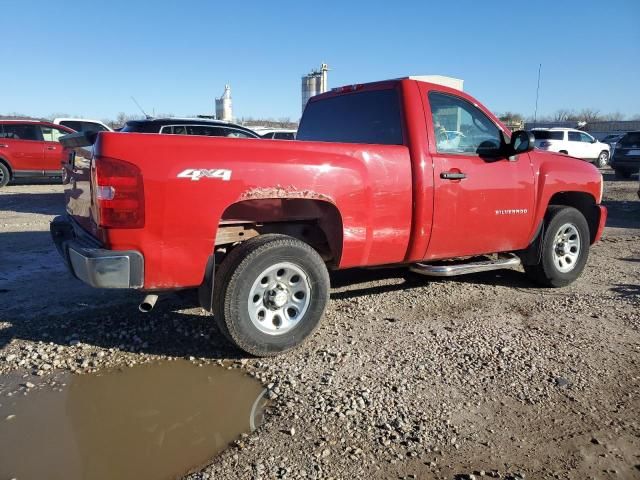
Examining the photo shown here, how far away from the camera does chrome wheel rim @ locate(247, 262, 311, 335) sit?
12.1 ft

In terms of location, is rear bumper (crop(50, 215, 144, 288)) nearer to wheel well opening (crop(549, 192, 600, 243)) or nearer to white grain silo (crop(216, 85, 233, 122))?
wheel well opening (crop(549, 192, 600, 243))

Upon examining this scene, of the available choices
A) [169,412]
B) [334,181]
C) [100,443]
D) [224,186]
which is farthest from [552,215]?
[100,443]

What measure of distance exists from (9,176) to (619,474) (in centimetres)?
1520

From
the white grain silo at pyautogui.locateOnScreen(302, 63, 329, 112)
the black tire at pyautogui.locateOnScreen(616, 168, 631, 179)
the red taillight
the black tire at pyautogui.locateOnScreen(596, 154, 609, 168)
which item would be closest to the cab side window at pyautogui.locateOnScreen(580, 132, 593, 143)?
the black tire at pyautogui.locateOnScreen(596, 154, 609, 168)

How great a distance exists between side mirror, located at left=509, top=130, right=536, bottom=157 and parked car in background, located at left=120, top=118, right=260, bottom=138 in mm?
5592

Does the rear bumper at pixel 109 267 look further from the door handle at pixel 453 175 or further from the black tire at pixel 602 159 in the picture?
the black tire at pixel 602 159

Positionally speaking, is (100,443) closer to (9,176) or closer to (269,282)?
(269,282)

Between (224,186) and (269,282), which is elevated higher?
(224,186)

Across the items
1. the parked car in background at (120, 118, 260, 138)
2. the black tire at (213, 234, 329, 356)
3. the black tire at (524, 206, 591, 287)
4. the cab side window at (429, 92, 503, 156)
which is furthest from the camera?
the parked car in background at (120, 118, 260, 138)

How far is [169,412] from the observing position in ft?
10.0

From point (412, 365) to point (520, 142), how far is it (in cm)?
246

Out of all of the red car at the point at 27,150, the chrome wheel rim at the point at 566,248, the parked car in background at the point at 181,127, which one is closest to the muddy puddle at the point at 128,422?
the chrome wheel rim at the point at 566,248

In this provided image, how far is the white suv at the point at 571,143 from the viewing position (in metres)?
22.1

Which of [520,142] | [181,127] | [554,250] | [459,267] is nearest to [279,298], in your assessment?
[459,267]
